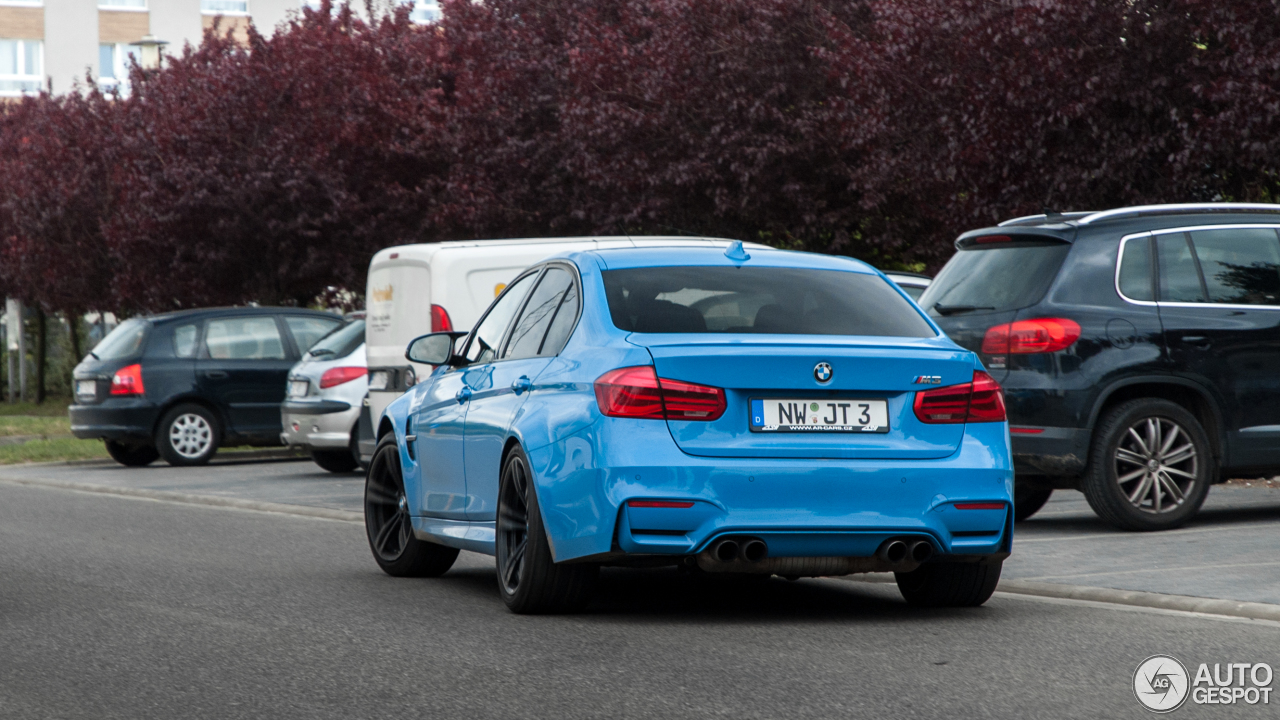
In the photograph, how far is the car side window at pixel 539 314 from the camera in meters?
7.87

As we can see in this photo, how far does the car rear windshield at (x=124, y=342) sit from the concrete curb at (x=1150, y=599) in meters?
13.9

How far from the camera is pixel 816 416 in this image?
6883mm

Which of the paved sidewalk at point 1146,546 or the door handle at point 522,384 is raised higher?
the door handle at point 522,384

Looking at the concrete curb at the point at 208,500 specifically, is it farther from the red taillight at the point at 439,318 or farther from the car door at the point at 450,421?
the car door at the point at 450,421

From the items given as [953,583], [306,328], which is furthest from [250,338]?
[953,583]

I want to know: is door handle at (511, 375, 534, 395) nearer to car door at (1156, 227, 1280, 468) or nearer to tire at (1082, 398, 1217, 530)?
tire at (1082, 398, 1217, 530)

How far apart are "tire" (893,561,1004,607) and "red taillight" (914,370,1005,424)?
0.70m

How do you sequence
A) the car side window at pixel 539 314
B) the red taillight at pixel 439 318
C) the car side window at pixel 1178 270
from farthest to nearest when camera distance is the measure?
the red taillight at pixel 439 318
the car side window at pixel 1178 270
the car side window at pixel 539 314

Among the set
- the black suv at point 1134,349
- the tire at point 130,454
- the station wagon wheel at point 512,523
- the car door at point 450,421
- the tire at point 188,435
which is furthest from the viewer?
the tire at point 130,454

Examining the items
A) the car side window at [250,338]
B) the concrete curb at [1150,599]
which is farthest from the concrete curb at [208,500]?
the concrete curb at [1150,599]

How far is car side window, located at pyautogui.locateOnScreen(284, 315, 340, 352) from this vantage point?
804 inches

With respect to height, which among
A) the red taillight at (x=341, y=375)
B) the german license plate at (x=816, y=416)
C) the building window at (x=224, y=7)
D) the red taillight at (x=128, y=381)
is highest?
the building window at (x=224, y=7)

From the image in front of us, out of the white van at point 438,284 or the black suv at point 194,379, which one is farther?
the black suv at point 194,379

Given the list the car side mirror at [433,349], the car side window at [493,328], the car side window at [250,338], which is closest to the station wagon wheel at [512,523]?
the car side window at [493,328]
